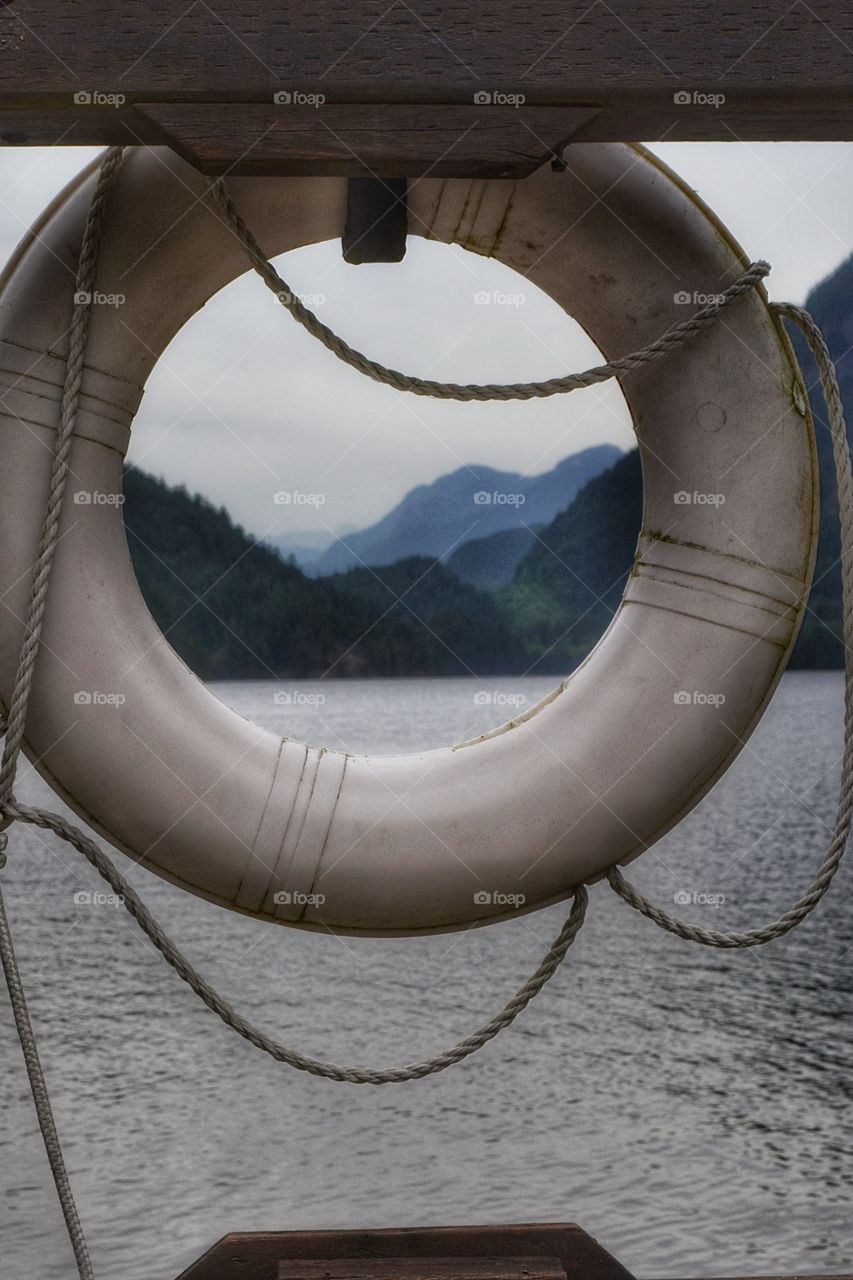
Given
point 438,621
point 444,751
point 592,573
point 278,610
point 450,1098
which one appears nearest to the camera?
point 444,751

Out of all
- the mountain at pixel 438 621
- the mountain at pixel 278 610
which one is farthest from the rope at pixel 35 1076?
the mountain at pixel 438 621

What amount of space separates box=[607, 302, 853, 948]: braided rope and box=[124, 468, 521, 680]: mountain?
1731cm

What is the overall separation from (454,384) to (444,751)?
0.39 meters

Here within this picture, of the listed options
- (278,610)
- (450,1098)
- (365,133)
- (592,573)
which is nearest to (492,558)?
(592,573)

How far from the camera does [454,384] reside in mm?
1335

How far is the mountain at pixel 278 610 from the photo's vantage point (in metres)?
22.5

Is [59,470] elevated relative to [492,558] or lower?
lower

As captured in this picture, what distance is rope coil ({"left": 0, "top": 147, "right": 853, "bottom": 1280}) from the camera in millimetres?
1310

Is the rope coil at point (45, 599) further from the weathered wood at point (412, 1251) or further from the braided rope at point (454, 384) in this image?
the weathered wood at point (412, 1251)

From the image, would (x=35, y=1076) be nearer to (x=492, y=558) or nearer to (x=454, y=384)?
(x=454, y=384)

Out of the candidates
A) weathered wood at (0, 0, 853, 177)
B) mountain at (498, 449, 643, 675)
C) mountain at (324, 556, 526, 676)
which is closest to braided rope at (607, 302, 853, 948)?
weathered wood at (0, 0, 853, 177)

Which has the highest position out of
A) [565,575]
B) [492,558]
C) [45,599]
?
[492,558]

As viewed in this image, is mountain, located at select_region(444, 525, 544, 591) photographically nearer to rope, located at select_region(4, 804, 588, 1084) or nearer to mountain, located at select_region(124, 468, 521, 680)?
mountain, located at select_region(124, 468, 521, 680)

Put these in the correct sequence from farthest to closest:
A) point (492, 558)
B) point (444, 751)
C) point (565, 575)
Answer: point (492, 558) < point (565, 575) < point (444, 751)
